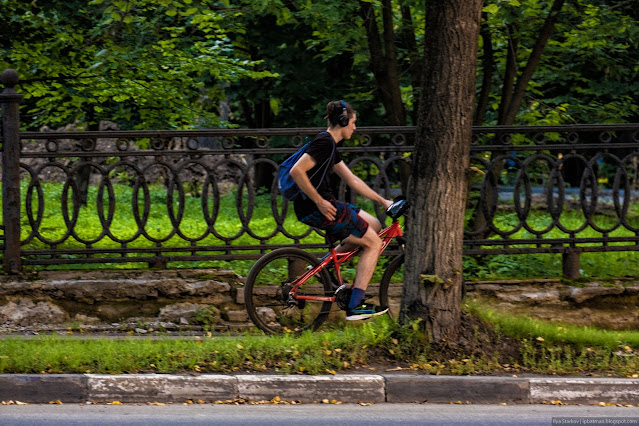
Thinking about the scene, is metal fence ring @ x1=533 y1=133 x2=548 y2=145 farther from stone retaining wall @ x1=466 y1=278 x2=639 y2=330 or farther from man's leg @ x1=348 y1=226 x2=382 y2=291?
man's leg @ x1=348 y1=226 x2=382 y2=291

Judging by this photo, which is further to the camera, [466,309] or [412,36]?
[412,36]

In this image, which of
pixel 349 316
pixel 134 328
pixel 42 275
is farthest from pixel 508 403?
pixel 42 275

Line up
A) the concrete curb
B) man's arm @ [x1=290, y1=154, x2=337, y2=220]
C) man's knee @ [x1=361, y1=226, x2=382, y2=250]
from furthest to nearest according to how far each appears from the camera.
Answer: man's knee @ [x1=361, y1=226, x2=382, y2=250] < man's arm @ [x1=290, y1=154, x2=337, y2=220] < the concrete curb

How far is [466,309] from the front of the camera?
268 inches

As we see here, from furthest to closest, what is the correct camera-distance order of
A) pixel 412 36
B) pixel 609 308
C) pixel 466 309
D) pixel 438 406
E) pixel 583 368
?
pixel 412 36 < pixel 609 308 < pixel 466 309 < pixel 583 368 < pixel 438 406

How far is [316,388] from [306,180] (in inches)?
69.3

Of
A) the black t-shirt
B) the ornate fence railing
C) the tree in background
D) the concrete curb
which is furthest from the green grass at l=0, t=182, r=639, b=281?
the concrete curb

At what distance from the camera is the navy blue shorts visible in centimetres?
693

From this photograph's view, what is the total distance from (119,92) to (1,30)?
156cm

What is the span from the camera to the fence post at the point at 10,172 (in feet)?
26.3

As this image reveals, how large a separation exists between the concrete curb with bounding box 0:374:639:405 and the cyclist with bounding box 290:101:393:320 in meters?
1.39

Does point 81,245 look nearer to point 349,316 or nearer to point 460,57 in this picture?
point 349,316

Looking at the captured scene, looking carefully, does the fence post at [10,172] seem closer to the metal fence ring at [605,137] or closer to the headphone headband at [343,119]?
the headphone headband at [343,119]

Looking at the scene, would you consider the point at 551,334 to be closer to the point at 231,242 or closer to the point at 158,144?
the point at 231,242
